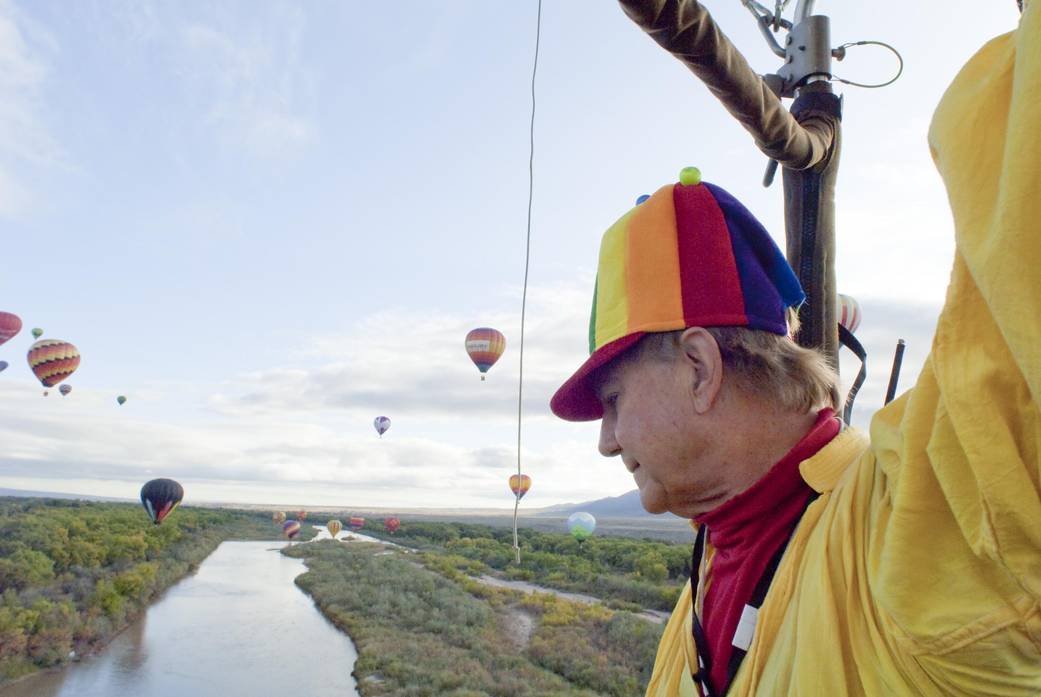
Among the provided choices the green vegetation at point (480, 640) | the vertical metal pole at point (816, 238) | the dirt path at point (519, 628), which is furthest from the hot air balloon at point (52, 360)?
the vertical metal pole at point (816, 238)

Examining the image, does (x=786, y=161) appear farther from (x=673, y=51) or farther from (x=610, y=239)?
(x=610, y=239)

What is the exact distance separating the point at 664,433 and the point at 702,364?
0.34 feet

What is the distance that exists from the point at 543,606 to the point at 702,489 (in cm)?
1951

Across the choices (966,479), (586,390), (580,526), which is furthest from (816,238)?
(580,526)

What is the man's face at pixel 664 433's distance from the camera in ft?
3.27

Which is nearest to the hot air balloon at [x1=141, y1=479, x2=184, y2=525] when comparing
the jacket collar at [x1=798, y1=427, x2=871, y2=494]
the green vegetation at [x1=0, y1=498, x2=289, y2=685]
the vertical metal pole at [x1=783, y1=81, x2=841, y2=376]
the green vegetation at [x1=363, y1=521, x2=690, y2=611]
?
the green vegetation at [x1=0, y1=498, x2=289, y2=685]

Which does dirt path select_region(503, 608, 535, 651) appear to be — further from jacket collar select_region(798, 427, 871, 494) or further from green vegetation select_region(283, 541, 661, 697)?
jacket collar select_region(798, 427, 871, 494)

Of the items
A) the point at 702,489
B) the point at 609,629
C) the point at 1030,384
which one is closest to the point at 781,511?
the point at 702,489

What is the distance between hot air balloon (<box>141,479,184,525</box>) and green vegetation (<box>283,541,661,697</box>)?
5492 millimetres

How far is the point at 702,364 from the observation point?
0.98 meters

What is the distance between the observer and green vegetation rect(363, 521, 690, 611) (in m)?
20.9

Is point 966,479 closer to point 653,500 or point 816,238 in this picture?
point 653,500

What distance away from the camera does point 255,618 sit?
69.8 feet

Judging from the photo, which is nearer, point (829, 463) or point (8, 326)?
point (829, 463)
